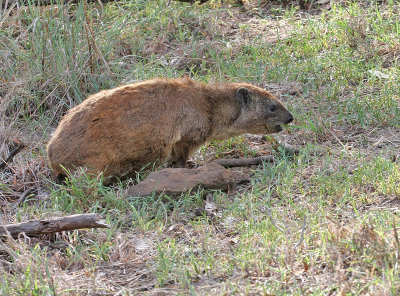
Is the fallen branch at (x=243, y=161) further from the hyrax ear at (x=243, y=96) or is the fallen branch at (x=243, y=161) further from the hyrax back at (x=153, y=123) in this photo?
the hyrax ear at (x=243, y=96)

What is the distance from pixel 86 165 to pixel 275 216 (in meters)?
1.78

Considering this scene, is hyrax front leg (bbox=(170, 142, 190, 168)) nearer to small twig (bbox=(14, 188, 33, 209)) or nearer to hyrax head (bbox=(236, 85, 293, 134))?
hyrax head (bbox=(236, 85, 293, 134))

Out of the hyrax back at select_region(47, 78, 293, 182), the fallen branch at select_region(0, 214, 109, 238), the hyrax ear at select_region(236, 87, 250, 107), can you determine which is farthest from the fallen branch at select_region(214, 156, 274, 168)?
the fallen branch at select_region(0, 214, 109, 238)

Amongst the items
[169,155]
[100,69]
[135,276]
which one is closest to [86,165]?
[169,155]

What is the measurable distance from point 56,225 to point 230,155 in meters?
2.63

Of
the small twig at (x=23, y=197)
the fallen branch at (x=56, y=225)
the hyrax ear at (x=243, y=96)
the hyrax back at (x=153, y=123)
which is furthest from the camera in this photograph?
the hyrax ear at (x=243, y=96)

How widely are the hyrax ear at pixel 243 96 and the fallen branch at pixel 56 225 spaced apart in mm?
2590

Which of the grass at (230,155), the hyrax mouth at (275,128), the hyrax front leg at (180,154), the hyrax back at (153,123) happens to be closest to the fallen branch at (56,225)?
the grass at (230,155)

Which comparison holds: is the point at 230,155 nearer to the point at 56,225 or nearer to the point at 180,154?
the point at 180,154

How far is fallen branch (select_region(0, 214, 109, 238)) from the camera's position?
13.3ft

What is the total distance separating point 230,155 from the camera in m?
6.40

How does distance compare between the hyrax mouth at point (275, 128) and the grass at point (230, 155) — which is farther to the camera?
the hyrax mouth at point (275, 128)

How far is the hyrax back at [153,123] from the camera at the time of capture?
5391mm

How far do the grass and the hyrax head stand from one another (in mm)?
229
